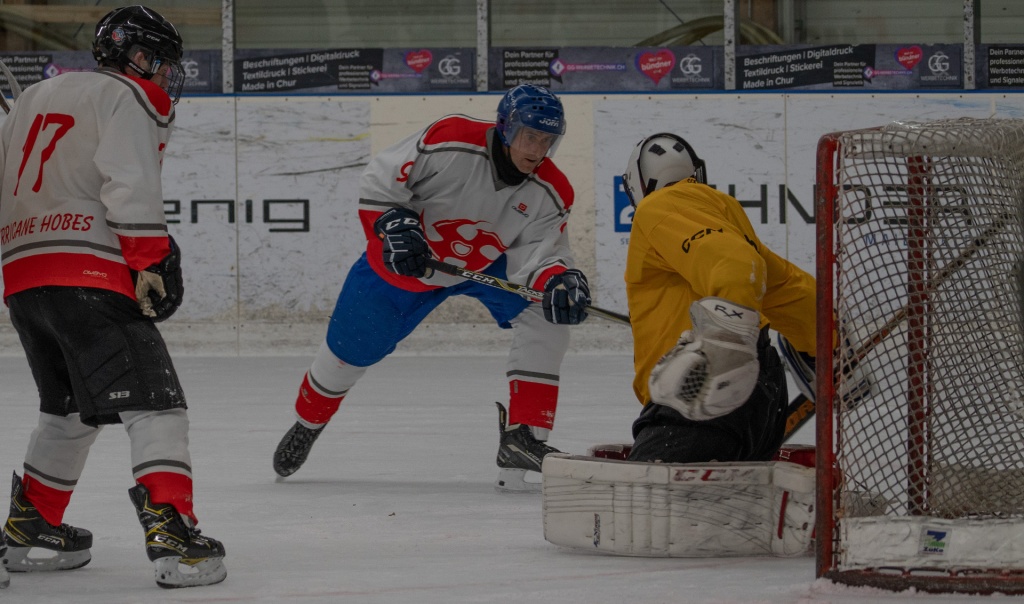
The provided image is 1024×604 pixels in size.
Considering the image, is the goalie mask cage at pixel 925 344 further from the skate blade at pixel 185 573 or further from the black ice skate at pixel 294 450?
the black ice skate at pixel 294 450

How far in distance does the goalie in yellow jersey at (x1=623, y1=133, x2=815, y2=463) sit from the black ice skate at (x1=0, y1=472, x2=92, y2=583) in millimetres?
990

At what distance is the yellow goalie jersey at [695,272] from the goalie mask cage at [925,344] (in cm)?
19

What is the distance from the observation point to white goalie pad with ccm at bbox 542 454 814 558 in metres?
2.29

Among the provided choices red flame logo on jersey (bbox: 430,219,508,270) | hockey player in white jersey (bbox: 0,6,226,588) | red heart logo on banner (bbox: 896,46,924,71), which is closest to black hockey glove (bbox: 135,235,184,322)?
hockey player in white jersey (bbox: 0,6,226,588)

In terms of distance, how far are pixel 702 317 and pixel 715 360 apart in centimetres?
7

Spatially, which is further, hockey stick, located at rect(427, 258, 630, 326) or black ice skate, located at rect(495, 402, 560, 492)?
hockey stick, located at rect(427, 258, 630, 326)

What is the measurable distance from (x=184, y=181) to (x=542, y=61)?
197 cm

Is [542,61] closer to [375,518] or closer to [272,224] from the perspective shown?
[272,224]

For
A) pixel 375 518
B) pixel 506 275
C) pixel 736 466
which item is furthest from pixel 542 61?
pixel 736 466

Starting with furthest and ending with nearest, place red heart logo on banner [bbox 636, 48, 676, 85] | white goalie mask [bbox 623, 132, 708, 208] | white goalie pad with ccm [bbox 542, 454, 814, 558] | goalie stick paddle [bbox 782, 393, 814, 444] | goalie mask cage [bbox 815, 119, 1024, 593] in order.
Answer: red heart logo on banner [bbox 636, 48, 676, 85], goalie stick paddle [bbox 782, 393, 814, 444], white goalie mask [bbox 623, 132, 708, 208], white goalie pad with ccm [bbox 542, 454, 814, 558], goalie mask cage [bbox 815, 119, 1024, 593]

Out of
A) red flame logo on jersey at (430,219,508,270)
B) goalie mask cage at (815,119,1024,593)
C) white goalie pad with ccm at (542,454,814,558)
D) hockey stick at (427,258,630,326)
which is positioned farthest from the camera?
red flame logo on jersey at (430,219,508,270)

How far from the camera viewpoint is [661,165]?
2545 mm

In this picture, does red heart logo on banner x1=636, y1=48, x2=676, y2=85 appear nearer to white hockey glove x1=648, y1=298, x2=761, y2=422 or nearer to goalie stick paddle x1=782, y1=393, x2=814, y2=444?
goalie stick paddle x1=782, y1=393, x2=814, y2=444

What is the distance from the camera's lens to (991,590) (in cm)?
190
